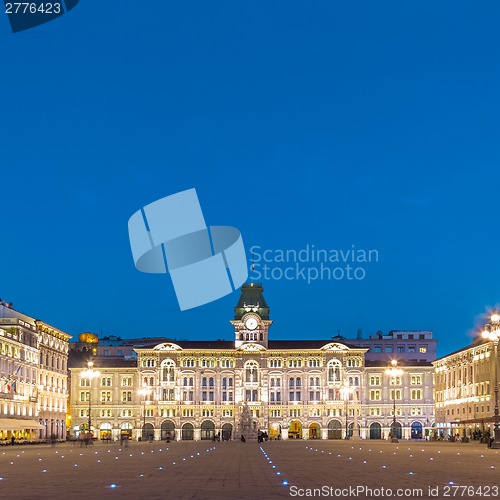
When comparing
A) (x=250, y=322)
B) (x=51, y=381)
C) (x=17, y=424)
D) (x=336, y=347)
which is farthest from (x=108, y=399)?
(x=17, y=424)

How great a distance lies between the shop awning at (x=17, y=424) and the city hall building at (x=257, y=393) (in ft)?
149

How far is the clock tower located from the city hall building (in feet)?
6.36

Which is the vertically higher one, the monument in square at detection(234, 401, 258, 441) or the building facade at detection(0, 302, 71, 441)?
the building facade at detection(0, 302, 71, 441)

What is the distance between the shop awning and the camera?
9223 centimetres

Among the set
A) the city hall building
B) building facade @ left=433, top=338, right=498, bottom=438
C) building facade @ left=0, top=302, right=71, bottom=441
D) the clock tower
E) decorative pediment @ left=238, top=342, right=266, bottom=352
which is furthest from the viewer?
the clock tower

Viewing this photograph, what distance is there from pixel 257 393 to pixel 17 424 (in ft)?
204

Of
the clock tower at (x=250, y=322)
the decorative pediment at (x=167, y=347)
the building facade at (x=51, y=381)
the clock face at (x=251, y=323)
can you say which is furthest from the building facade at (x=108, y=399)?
the clock face at (x=251, y=323)

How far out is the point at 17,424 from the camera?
96.8 m

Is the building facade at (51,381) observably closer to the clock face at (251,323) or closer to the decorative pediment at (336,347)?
the clock face at (251,323)

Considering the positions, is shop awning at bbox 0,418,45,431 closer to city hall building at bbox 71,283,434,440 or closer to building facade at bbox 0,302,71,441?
building facade at bbox 0,302,71,441

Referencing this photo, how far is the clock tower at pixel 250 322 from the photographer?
511ft

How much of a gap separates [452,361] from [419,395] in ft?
73.2

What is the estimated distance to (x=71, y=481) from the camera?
30109mm

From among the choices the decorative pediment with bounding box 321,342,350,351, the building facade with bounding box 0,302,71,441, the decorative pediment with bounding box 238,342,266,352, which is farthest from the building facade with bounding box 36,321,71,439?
the decorative pediment with bounding box 321,342,350,351
